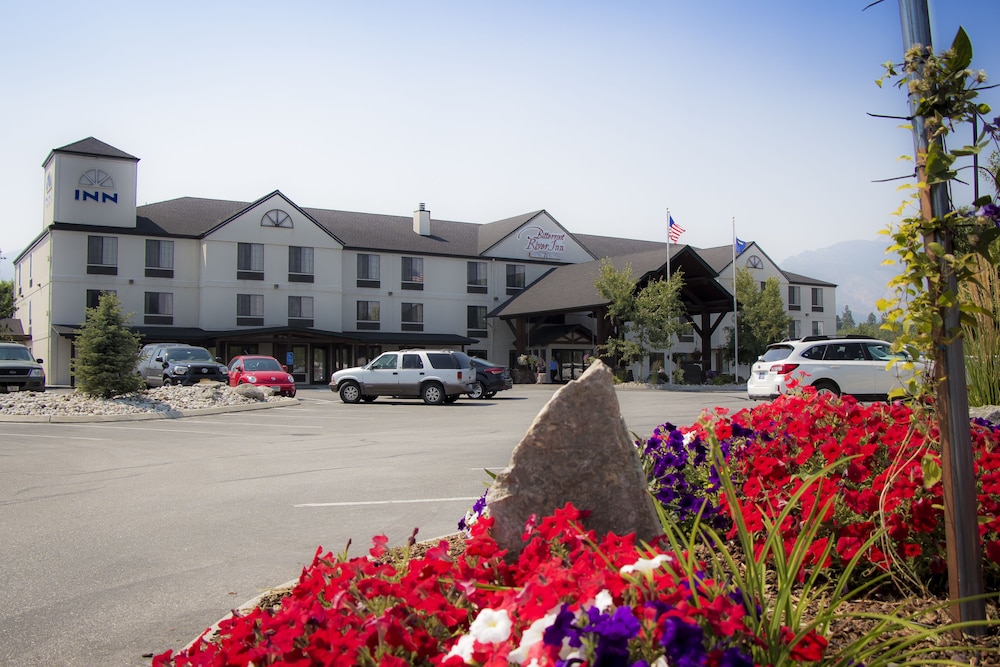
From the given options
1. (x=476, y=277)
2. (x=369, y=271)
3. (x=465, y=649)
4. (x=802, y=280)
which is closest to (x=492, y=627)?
(x=465, y=649)

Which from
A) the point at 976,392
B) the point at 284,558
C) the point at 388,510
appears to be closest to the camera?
the point at 284,558

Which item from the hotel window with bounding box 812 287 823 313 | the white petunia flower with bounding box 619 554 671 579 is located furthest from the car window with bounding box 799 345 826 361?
the hotel window with bounding box 812 287 823 313

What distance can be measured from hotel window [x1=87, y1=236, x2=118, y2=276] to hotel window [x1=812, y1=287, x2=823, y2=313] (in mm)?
51651

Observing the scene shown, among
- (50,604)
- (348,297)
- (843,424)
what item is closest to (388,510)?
(50,604)

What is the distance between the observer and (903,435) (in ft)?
15.8

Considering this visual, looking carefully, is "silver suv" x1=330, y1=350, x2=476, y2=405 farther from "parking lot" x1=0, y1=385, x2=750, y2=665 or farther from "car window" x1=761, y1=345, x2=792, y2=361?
"car window" x1=761, y1=345, x2=792, y2=361

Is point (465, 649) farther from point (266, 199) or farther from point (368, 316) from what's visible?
point (368, 316)

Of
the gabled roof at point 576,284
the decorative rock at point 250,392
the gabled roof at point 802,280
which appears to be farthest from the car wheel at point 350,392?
the gabled roof at point 802,280

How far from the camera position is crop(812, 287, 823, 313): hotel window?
6431cm

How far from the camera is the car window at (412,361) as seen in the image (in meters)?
26.3

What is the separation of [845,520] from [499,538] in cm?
161

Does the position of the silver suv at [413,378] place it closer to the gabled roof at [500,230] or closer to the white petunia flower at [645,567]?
the white petunia flower at [645,567]

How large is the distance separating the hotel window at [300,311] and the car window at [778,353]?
107ft

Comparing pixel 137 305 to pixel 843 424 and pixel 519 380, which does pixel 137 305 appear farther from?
pixel 843 424
